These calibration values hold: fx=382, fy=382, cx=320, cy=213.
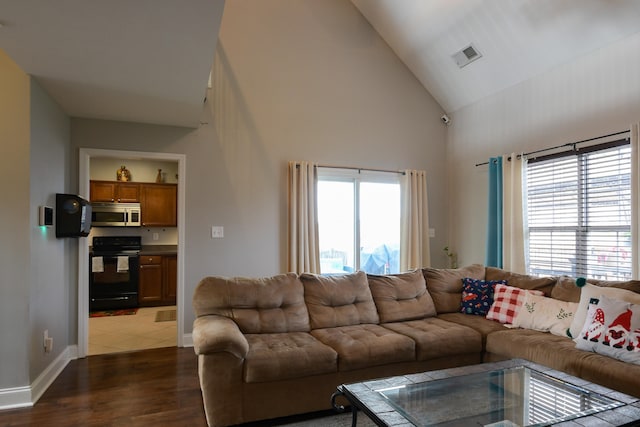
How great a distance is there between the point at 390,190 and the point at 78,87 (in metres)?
3.66

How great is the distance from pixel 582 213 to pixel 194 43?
12.3ft

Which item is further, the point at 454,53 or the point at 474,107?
the point at 474,107

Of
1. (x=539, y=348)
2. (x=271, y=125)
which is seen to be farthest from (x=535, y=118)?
(x=271, y=125)

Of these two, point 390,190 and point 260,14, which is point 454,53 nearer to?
point 390,190

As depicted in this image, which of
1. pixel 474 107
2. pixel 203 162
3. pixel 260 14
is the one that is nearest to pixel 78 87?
pixel 203 162

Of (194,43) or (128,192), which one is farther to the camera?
(128,192)

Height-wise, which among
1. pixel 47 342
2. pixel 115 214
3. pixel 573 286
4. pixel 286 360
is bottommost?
pixel 47 342

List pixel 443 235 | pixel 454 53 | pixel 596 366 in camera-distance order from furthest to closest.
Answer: pixel 443 235
pixel 454 53
pixel 596 366

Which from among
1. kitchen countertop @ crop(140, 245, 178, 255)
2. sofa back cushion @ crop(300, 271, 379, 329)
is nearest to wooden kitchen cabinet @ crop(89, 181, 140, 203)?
kitchen countertop @ crop(140, 245, 178, 255)

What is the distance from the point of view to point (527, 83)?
432cm

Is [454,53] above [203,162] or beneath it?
above

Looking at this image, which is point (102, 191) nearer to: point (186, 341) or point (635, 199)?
point (186, 341)

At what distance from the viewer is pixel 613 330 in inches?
99.0

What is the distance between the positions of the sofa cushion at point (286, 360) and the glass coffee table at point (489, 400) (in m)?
0.50
